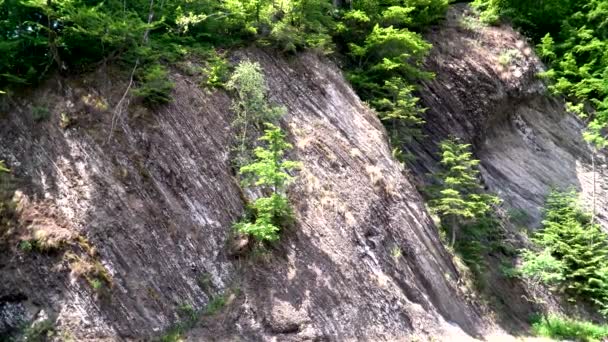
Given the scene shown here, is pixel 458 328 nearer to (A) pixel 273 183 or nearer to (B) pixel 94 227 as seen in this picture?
(A) pixel 273 183

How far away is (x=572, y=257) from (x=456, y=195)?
17.9 feet

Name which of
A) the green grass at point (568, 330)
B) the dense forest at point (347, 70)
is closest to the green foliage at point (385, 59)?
the dense forest at point (347, 70)

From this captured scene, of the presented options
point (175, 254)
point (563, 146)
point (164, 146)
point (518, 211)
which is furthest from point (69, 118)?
point (563, 146)

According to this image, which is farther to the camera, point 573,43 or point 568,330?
point 573,43

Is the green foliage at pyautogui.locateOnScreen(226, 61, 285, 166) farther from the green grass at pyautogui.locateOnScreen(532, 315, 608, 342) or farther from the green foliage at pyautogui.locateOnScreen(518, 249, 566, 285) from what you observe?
the green grass at pyautogui.locateOnScreen(532, 315, 608, 342)

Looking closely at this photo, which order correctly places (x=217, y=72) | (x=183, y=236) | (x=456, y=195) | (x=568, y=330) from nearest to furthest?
1. (x=183, y=236)
2. (x=217, y=72)
3. (x=456, y=195)
4. (x=568, y=330)

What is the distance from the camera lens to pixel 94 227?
29.1 ft

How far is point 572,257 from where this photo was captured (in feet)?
58.0

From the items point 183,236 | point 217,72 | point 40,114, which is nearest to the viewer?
point 183,236

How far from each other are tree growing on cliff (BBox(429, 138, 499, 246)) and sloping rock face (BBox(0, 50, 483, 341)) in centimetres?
216

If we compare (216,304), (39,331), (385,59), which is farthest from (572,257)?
(39,331)

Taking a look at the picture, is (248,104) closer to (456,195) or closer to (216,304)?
(216,304)

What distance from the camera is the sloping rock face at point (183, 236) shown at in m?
8.41

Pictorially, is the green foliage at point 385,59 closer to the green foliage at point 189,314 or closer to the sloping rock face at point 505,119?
the sloping rock face at point 505,119
